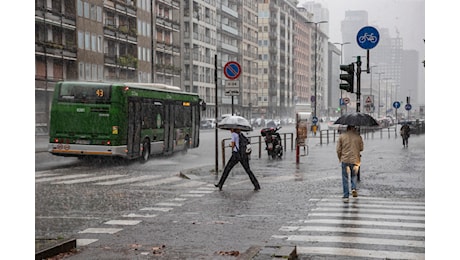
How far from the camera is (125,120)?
18234 millimetres

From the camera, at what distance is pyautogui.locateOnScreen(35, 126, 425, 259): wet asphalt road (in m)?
7.96

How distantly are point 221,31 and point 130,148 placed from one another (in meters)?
5.06

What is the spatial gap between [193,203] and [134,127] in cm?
762

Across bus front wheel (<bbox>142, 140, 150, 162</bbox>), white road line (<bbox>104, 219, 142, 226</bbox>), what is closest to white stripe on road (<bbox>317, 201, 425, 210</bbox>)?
white road line (<bbox>104, 219, 142, 226</bbox>)

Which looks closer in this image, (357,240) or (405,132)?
(357,240)

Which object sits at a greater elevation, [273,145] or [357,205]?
[273,145]

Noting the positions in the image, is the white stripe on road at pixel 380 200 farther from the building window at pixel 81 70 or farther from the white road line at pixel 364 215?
the building window at pixel 81 70

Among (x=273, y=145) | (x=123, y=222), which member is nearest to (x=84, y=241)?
(x=123, y=222)

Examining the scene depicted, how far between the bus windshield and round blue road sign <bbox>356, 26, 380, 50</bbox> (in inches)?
199

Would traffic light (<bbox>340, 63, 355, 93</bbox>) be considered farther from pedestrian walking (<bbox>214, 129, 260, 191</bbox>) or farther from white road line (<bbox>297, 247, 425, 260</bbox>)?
white road line (<bbox>297, 247, 425, 260</bbox>)

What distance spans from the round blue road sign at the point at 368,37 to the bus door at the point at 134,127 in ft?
27.2

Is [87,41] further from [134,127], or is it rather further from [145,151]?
[145,151]

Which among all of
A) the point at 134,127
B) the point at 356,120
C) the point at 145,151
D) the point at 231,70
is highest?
the point at 231,70

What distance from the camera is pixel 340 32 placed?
38.7 feet
